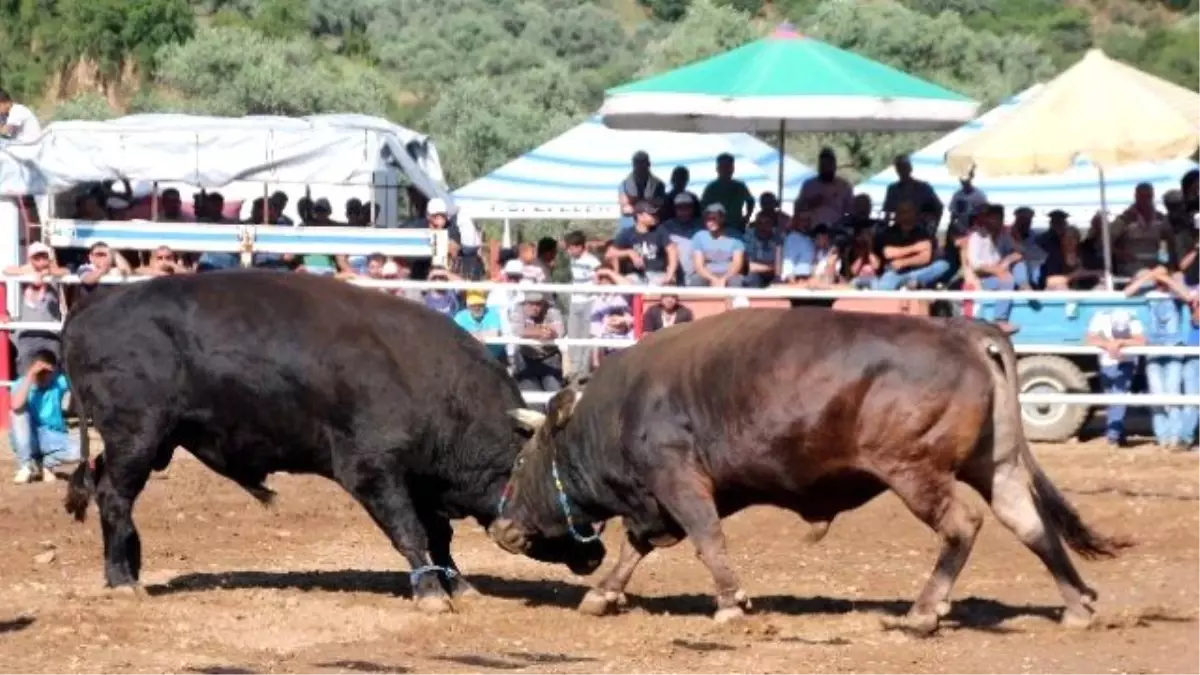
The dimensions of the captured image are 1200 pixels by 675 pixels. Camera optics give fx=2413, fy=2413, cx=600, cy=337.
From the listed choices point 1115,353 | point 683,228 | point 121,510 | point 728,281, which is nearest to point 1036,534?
point 121,510

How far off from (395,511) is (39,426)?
564 cm

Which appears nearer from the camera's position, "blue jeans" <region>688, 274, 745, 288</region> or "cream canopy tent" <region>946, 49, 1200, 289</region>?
"cream canopy tent" <region>946, 49, 1200, 289</region>

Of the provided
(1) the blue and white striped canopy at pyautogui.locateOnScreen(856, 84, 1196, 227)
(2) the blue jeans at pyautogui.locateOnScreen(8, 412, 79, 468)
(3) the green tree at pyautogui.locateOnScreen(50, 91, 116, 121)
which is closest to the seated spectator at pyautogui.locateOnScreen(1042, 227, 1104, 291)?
(1) the blue and white striped canopy at pyautogui.locateOnScreen(856, 84, 1196, 227)

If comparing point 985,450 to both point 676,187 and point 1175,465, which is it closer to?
point 1175,465

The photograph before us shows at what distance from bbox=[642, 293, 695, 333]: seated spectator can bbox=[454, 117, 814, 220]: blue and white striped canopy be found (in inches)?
374

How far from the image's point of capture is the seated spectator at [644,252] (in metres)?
17.2

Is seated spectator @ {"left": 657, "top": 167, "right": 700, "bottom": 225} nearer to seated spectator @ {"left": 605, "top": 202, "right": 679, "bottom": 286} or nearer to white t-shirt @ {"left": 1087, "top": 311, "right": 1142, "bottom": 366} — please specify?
seated spectator @ {"left": 605, "top": 202, "right": 679, "bottom": 286}

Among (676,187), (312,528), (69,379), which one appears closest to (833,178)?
(676,187)

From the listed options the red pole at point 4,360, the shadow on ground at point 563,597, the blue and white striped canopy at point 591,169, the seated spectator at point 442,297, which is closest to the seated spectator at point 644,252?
the seated spectator at point 442,297

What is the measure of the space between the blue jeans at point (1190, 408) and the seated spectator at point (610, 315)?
3723 mm

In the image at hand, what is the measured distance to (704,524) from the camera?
10133 mm

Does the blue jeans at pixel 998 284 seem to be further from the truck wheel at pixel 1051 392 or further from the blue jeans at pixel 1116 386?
the blue jeans at pixel 1116 386

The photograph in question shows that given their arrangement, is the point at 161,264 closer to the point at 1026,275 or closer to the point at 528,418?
the point at 1026,275

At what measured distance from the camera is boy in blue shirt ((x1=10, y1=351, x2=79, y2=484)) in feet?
51.1
